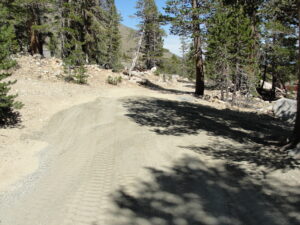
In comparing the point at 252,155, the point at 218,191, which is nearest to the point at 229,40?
the point at 252,155

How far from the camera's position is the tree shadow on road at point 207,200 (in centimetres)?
436

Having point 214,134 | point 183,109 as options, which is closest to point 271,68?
point 183,109

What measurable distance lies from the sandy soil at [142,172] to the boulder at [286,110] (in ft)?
15.7

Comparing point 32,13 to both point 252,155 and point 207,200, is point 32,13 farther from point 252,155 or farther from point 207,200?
point 207,200

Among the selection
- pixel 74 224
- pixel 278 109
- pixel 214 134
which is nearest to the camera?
pixel 74 224

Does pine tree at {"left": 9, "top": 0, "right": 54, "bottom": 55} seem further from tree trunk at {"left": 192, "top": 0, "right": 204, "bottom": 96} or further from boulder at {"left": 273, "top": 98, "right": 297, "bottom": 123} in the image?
boulder at {"left": 273, "top": 98, "right": 297, "bottom": 123}

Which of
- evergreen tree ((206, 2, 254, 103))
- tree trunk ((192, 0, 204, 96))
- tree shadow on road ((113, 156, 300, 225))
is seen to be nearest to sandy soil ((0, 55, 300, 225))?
tree shadow on road ((113, 156, 300, 225))

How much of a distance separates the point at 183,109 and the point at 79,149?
7.02 metres

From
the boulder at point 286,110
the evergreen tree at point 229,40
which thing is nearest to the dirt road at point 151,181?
the boulder at point 286,110

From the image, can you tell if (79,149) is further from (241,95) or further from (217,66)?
(241,95)

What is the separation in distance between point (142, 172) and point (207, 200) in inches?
70.0

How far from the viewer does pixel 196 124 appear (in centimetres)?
1090

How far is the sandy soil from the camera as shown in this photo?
4570mm

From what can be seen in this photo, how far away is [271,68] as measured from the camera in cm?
2831
